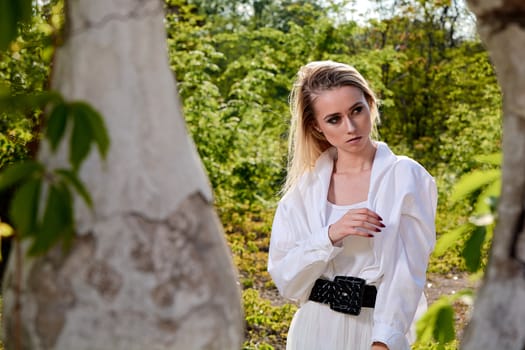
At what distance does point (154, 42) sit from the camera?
956mm

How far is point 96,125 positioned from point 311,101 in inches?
77.1

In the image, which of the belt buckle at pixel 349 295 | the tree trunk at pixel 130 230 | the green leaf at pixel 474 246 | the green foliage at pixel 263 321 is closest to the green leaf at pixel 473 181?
the green leaf at pixel 474 246

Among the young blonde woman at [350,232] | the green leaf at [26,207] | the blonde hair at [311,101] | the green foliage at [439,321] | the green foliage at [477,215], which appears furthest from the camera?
the blonde hair at [311,101]

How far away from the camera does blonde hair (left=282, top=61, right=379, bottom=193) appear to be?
2.73m

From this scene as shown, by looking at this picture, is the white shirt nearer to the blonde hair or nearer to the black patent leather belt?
the black patent leather belt

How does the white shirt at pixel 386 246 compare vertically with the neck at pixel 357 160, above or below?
below

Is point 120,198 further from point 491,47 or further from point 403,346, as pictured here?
point 403,346

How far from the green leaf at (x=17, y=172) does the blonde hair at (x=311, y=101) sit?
6.29 feet

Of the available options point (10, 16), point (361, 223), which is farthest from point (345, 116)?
point (10, 16)

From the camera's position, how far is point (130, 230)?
904mm

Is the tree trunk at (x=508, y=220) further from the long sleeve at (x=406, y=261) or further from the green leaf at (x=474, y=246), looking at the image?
the long sleeve at (x=406, y=261)

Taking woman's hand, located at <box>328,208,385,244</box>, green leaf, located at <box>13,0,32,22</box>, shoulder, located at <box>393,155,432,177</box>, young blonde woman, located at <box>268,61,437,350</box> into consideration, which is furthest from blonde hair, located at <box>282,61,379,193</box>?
green leaf, located at <box>13,0,32,22</box>

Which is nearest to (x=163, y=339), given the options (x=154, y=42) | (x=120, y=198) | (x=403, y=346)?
(x=120, y=198)

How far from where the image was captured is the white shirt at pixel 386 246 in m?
2.48
